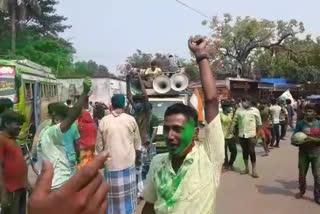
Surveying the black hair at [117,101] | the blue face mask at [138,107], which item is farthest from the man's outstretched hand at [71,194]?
the blue face mask at [138,107]

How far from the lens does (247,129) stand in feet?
34.2

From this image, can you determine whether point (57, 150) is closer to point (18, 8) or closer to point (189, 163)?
point (189, 163)

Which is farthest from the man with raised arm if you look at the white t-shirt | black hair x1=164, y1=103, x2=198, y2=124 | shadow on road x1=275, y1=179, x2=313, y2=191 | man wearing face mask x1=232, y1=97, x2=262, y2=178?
the white t-shirt

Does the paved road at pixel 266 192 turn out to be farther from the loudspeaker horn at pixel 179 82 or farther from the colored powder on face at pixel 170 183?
the colored powder on face at pixel 170 183

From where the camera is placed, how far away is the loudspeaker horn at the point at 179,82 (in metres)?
12.6

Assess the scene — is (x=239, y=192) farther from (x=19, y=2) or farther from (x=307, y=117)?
(x=19, y=2)

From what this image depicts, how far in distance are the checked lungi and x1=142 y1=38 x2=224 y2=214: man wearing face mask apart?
286 cm

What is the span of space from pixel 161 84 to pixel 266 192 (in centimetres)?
448

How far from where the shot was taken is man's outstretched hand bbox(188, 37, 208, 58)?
279 centimetres

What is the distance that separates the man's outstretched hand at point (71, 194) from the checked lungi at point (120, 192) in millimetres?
4597

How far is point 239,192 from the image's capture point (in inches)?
340

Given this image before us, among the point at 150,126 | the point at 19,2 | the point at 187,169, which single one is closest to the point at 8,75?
the point at 150,126

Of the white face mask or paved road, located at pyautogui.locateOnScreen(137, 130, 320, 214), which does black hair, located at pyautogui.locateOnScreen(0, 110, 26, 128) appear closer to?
paved road, located at pyautogui.locateOnScreen(137, 130, 320, 214)

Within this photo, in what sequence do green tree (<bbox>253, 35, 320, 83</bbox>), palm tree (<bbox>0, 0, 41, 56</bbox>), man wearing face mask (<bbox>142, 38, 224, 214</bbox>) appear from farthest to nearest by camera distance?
green tree (<bbox>253, 35, 320, 83</bbox>), palm tree (<bbox>0, 0, 41, 56</bbox>), man wearing face mask (<bbox>142, 38, 224, 214</bbox>)
